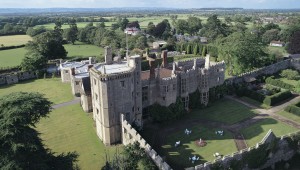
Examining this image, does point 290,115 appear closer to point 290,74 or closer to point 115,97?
point 290,74

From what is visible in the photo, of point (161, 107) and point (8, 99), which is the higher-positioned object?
point (8, 99)

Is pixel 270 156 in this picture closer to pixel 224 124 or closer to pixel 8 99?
pixel 224 124

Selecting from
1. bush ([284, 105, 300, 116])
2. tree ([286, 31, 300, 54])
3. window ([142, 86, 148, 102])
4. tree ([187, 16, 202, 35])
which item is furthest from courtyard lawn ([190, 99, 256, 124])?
tree ([187, 16, 202, 35])

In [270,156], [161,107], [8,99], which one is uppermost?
[8,99]

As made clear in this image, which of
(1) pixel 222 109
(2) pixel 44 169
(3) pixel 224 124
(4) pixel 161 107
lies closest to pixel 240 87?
(1) pixel 222 109

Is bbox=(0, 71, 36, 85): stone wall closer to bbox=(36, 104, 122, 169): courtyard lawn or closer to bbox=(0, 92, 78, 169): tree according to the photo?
bbox=(36, 104, 122, 169): courtyard lawn

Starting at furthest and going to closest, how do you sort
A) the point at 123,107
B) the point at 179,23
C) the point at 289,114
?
the point at 179,23
the point at 289,114
the point at 123,107

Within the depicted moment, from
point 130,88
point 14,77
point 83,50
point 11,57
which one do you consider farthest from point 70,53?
point 130,88
